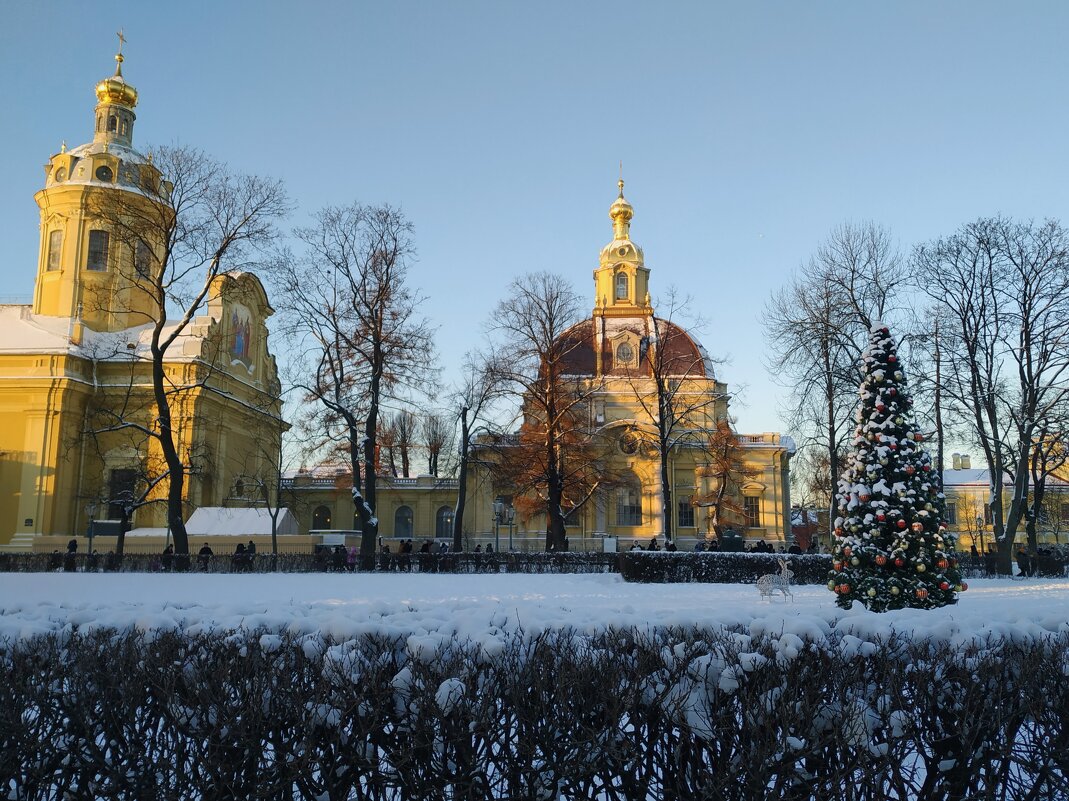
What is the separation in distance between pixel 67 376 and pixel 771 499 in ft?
136

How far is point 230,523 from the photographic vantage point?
35781 millimetres

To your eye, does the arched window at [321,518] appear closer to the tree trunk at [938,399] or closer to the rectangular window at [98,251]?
the rectangular window at [98,251]

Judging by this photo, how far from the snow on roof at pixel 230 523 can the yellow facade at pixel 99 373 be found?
2289mm

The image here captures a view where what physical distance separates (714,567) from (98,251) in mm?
38077

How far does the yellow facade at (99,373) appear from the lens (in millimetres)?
41688

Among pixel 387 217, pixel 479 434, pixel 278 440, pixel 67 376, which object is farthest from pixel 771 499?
pixel 67 376

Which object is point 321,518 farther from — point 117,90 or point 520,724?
point 520,724

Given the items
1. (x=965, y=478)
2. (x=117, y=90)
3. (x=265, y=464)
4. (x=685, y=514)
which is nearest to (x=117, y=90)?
(x=117, y=90)

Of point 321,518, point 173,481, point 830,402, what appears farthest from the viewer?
point 321,518

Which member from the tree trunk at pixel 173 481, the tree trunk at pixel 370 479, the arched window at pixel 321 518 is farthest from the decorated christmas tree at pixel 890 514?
the arched window at pixel 321 518

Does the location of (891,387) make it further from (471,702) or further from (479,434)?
(479,434)

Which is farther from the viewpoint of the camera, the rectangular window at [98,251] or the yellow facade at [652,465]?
the yellow facade at [652,465]

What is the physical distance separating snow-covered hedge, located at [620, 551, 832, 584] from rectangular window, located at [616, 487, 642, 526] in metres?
29.4

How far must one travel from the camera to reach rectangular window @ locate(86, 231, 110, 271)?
4678 cm
